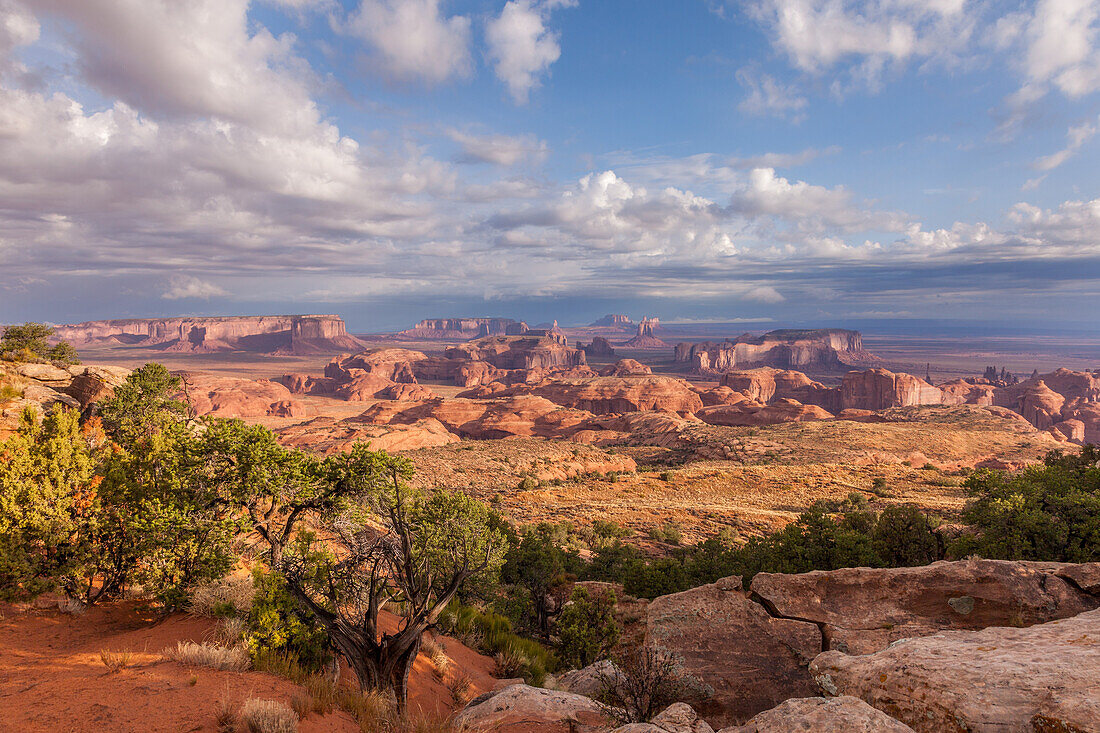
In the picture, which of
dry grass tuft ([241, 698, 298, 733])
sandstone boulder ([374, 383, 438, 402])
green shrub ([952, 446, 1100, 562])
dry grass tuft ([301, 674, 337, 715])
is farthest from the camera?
sandstone boulder ([374, 383, 438, 402])

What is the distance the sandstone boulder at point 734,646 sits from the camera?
9398 mm

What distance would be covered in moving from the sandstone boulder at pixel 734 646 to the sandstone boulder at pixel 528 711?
2.42m

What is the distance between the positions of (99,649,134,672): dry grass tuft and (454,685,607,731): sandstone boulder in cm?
613

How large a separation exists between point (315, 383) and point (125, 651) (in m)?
197

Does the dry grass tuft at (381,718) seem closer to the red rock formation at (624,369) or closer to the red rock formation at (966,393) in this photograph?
the red rock formation at (966,393)

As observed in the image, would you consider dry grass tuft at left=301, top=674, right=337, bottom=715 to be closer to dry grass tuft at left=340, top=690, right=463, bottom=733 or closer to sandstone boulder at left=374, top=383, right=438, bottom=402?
dry grass tuft at left=340, top=690, right=463, bottom=733

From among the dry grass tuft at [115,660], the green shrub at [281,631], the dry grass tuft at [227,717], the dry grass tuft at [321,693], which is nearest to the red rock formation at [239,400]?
the dry grass tuft at [115,660]

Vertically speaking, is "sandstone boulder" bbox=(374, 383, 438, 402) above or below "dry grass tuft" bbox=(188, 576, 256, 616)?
below

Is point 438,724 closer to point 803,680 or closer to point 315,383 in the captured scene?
point 803,680

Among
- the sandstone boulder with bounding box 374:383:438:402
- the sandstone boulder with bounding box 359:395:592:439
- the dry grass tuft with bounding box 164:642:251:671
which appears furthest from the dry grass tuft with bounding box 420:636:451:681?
the sandstone boulder with bounding box 374:383:438:402

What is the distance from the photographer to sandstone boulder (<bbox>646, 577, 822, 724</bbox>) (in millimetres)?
9398

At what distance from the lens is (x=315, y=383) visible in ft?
614

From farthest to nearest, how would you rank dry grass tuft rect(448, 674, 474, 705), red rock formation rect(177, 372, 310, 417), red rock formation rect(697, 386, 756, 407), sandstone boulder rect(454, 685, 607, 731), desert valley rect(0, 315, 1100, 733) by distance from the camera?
red rock formation rect(697, 386, 756, 407) < red rock formation rect(177, 372, 310, 417) < dry grass tuft rect(448, 674, 474, 705) < sandstone boulder rect(454, 685, 607, 731) < desert valley rect(0, 315, 1100, 733)

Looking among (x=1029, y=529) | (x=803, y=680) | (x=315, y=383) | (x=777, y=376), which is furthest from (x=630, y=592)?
(x=315, y=383)
